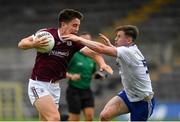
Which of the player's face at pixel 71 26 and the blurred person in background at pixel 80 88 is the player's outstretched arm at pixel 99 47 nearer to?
the player's face at pixel 71 26

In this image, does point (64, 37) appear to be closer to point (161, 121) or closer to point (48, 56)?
point (48, 56)

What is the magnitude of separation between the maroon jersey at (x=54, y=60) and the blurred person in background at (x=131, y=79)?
259 millimetres

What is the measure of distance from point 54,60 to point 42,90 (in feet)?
1.70

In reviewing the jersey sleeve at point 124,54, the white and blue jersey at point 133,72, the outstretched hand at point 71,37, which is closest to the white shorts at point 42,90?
the outstretched hand at point 71,37

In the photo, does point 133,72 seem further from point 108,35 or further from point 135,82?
point 108,35

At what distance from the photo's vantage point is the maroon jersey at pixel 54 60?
1177 centimetres

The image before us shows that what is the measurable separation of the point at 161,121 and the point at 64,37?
9221mm

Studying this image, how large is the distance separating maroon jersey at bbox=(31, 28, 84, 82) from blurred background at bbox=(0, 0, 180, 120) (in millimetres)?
10302

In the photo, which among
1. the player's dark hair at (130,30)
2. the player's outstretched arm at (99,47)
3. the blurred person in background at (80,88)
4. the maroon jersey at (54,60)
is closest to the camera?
the player's outstretched arm at (99,47)

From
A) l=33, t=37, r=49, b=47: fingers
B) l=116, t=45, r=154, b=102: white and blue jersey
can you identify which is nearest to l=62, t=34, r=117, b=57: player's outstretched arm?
l=116, t=45, r=154, b=102: white and blue jersey

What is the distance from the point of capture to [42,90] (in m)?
11.7

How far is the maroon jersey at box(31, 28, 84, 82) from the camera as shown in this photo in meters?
11.8

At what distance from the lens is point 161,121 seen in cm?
2027

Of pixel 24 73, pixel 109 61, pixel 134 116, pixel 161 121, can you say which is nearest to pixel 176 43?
pixel 109 61
